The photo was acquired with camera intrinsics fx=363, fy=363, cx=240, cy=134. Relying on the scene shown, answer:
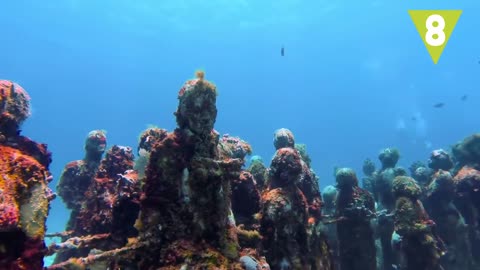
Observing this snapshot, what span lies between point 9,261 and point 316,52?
177 metres

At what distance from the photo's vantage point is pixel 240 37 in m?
150

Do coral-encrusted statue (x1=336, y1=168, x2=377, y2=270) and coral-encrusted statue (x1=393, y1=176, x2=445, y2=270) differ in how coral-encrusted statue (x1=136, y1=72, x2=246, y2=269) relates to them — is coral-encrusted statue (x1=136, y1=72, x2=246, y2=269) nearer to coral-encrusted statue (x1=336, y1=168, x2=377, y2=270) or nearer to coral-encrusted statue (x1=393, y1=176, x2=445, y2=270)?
coral-encrusted statue (x1=336, y1=168, x2=377, y2=270)

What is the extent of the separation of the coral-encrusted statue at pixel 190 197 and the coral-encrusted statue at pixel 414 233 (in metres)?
7.03

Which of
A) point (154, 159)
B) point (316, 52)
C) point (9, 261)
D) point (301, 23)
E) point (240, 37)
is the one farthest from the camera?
point (316, 52)

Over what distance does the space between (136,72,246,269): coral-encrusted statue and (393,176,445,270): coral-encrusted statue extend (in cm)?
703

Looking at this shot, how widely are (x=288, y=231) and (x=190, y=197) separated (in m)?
2.81

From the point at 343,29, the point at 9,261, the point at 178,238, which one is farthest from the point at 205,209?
the point at 343,29

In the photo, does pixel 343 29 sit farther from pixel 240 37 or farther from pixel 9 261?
pixel 9 261

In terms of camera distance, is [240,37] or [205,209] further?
[240,37]

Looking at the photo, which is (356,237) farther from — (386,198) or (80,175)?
(80,175)

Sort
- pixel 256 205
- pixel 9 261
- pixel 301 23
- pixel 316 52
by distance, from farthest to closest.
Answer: pixel 316 52 → pixel 301 23 → pixel 256 205 → pixel 9 261

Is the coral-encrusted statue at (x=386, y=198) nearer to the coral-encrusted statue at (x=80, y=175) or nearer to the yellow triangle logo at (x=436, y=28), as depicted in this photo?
the yellow triangle logo at (x=436, y=28)

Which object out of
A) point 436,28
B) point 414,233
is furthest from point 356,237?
point 436,28

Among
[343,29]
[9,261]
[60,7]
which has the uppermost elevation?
[343,29]
